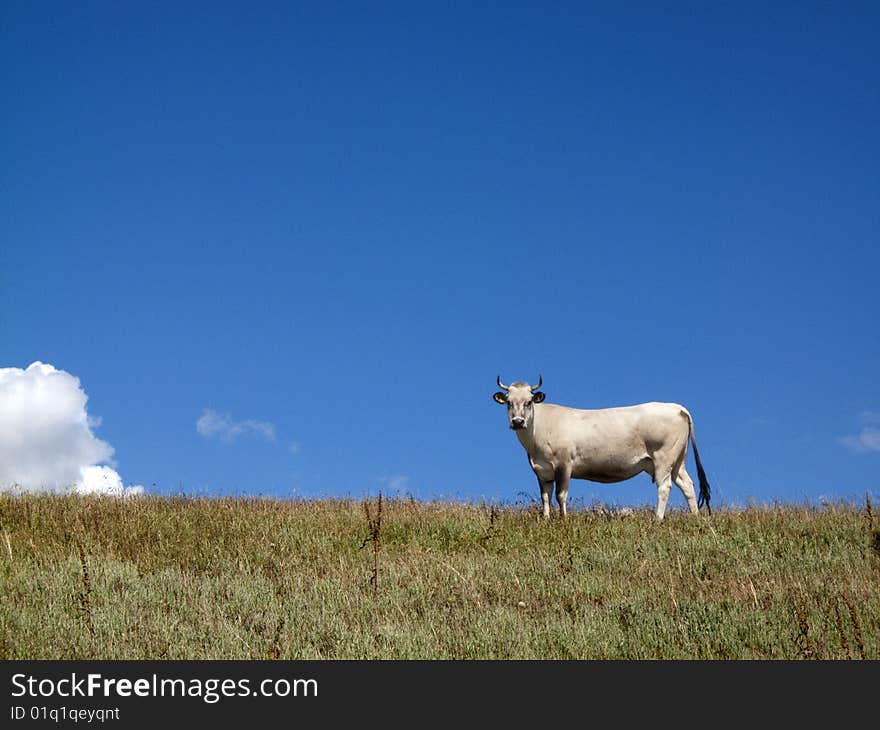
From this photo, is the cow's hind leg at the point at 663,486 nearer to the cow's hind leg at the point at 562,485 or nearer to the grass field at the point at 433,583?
the grass field at the point at 433,583

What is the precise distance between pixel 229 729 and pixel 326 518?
9.31 meters

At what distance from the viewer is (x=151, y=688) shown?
279 inches

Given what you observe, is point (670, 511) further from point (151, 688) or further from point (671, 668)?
point (151, 688)

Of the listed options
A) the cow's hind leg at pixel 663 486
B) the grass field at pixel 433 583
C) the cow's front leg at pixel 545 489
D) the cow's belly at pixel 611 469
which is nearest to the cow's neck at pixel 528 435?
the cow's front leg at pixel 545 489

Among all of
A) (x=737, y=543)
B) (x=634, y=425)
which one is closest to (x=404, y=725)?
(x=737, y=543)

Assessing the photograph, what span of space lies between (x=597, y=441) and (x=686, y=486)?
7.28 feet

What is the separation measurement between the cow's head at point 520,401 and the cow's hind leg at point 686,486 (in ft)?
10.8

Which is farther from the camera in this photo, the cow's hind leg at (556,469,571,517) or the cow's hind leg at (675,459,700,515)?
the cow's hind leg at (675,459,700,515)

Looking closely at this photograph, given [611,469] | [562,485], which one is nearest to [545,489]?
[562,485]

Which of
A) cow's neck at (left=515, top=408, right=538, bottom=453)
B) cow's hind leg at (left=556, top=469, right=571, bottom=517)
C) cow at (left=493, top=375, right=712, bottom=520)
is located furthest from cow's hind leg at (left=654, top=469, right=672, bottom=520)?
cow's neck at (left=515, top=408, right=538, bottom=453)

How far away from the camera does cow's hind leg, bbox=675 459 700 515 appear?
692 inches

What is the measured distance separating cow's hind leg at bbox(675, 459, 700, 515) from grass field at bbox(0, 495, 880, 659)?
915 millimetres

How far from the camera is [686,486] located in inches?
694

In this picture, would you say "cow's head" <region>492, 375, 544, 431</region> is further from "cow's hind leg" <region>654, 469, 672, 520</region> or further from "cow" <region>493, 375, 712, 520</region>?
"cow's hind leg" <region>654, 469, 672, 520</region>
